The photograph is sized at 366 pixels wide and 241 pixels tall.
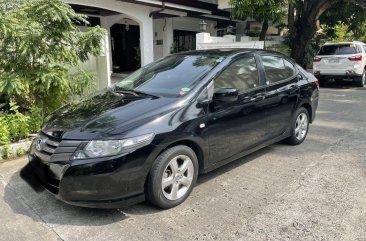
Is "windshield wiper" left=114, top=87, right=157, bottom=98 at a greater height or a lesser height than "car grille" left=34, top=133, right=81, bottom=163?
greater

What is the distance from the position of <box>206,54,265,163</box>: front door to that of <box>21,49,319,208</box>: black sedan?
0.04ft

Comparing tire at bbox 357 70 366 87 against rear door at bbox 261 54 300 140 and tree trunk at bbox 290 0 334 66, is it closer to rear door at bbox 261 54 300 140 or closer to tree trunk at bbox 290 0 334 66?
tree trunk at bbox 290 0 334 66

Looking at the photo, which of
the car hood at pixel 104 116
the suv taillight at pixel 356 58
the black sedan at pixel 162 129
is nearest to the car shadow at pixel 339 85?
the suv taillight at pixel 356 58

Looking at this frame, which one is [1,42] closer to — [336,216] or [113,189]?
[113,189]

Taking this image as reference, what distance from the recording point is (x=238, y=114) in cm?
408

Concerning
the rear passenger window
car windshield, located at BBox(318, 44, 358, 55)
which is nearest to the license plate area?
car windshield, located at BBox(318, 44, 358, 55)

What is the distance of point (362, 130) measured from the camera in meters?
6.34

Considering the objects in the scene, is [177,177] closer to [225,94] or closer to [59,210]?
[225,94]

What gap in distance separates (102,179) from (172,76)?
1.66 metres

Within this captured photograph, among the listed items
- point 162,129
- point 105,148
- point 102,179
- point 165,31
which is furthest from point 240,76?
point 165,31

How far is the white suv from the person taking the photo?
1205 centimetres

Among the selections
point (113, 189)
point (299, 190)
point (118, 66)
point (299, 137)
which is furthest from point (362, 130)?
point (118, 66)

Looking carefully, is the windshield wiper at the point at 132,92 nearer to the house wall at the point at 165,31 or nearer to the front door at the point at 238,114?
the front door at the point at 238,114

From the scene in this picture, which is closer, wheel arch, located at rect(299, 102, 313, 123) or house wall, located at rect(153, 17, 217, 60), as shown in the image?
wheel arch, located at rect(299, 102, 313, 123)
